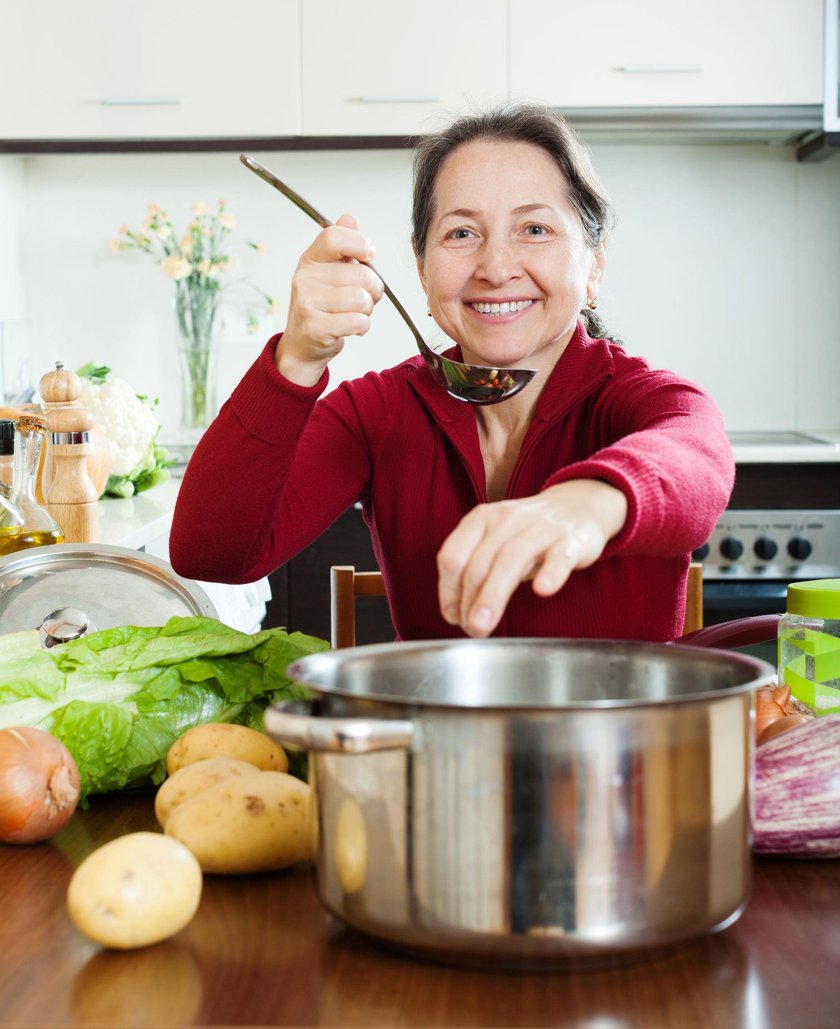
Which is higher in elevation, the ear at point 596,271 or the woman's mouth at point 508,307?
the ear at point 596,271

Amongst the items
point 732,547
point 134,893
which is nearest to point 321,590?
point 732,547

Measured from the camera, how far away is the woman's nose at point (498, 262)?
1.38 meters

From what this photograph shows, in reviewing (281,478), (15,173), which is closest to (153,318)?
(15,173)

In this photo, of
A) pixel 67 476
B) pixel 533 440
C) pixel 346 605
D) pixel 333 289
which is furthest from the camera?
pixel 67 476

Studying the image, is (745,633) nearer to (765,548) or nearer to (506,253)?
(506,253)

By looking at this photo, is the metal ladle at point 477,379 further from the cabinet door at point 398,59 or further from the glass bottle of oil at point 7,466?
the cabinet door at point 398,59

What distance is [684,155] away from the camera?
10.5ft

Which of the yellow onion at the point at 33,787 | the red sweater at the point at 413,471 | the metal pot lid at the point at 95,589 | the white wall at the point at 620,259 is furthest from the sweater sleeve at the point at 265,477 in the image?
the white wall at the point at 620,259

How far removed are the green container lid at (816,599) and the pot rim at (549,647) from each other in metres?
0.21

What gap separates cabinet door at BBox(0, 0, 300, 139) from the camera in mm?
2867

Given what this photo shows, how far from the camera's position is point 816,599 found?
34.4 inches

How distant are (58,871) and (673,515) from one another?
0.45 metres

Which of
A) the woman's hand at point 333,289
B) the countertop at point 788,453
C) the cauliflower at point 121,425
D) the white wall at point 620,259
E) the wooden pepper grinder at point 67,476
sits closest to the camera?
the woman's hand at point 333,289

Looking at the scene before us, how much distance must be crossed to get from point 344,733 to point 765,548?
2283 millimetres
